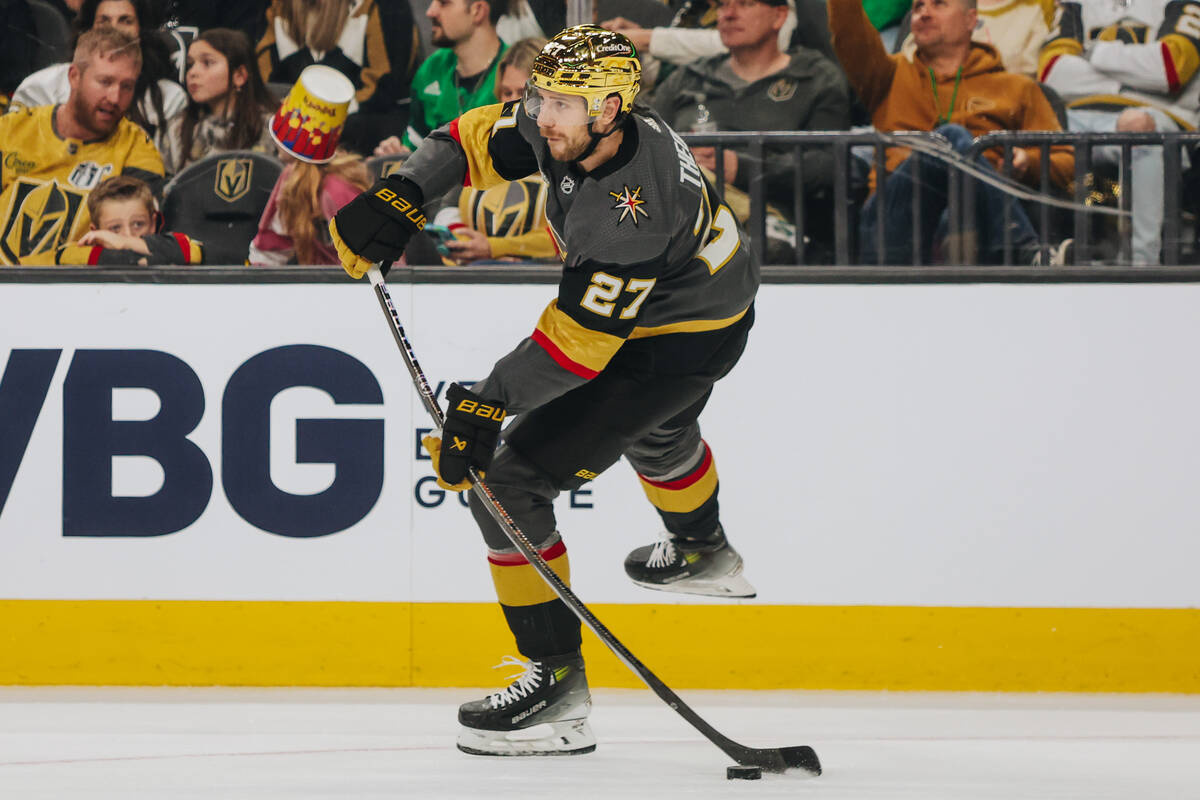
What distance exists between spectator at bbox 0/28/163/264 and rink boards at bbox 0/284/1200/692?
0.27 metres

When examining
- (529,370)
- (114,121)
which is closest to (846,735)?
(529,370)

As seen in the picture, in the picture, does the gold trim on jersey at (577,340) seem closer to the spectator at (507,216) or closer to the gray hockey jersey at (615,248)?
the gray hockey jersey at (615,248)

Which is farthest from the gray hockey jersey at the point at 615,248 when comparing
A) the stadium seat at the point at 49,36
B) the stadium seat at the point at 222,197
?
the stadium seat at the point at 49,36

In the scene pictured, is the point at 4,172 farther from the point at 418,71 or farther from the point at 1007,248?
the point at 1007,248

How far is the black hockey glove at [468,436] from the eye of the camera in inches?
108

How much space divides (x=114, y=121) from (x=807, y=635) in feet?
8.27

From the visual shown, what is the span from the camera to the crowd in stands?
410 cm

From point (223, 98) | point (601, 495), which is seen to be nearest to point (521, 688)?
point (601, 495)

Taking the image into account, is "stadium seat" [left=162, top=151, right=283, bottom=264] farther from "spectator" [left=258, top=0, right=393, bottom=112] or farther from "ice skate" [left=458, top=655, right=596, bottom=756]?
"ice skate" [left=458, top=655, right=596, bottom=756]

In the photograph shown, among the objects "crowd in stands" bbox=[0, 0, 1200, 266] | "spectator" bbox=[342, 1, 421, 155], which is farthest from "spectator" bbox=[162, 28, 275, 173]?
"spectator" bbox=[342, 1, 421, 155]

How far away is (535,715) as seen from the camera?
10.2ft

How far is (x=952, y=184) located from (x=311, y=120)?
5.96ft

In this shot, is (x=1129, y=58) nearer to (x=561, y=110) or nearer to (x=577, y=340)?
(x=561, y=110)

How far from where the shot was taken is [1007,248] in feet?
13.4
